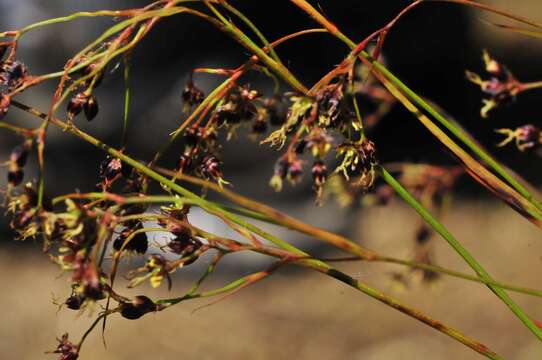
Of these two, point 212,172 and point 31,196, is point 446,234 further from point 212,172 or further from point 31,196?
point 31,196

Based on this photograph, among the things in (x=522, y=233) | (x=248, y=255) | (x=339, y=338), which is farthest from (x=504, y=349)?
(x=248, y=255)

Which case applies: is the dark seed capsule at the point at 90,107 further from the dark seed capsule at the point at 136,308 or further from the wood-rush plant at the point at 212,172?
the dark seed capsule at the point at 136,308

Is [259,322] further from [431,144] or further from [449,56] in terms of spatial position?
[449,56]

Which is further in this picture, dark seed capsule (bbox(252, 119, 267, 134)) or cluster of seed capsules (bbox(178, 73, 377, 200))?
dark seed capsule (bbox(252, 119, 267, 134))

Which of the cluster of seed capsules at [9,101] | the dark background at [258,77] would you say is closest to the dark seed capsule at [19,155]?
the cluster of seed capsules at [9,101]

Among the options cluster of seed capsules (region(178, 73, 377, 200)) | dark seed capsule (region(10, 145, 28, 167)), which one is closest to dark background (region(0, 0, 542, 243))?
cluster of seed capsules (region(178, 73, 377, 200))

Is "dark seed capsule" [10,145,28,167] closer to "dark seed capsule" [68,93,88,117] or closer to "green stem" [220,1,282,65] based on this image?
"dark seed capsule" [68,93,88,117]

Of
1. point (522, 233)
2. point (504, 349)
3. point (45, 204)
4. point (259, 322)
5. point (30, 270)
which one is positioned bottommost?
point (30, 270)

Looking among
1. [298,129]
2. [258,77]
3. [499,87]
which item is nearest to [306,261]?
[298,129]
